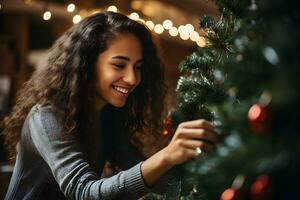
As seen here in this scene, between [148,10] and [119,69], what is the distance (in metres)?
4.24

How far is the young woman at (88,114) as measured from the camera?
153cm

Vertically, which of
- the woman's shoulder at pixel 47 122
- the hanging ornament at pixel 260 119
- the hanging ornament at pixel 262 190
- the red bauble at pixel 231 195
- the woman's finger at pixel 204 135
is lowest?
the woman's shoulder at pixel 47 122

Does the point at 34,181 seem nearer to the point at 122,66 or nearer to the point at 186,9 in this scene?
the point at 122,66

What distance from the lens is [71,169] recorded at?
1500 millimetres

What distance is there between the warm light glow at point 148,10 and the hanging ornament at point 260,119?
5.20 metres

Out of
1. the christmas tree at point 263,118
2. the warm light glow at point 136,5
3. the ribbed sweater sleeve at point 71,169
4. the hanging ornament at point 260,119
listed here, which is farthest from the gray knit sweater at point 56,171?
the warm light glow at point 136,5

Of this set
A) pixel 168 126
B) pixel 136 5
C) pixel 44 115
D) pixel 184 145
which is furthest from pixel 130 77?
pixel 136 5

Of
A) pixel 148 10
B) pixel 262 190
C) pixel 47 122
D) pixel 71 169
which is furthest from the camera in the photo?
pixel 148 10

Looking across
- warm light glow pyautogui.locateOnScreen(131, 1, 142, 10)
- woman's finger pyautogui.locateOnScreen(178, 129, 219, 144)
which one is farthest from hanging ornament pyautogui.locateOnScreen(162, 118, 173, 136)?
warm light glow pyautogui.locateOnScreen(131, 1, 142, 10)

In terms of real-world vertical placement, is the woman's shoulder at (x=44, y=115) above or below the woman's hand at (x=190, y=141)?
below

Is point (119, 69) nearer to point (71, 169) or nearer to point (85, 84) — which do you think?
point (85, 84)

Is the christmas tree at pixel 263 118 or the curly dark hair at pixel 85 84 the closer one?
the christmas tree at pixel 263 118

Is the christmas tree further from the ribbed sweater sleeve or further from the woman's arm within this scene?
the ribbed sweater sleeve

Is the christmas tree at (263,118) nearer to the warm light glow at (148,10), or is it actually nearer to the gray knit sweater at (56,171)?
the gray knit sweater at (56,171)
